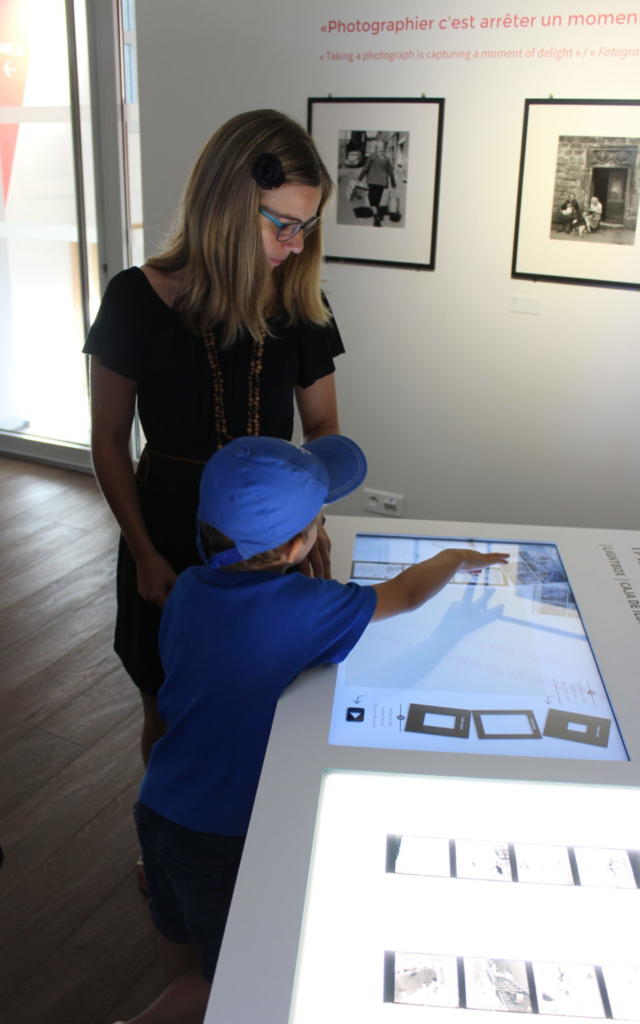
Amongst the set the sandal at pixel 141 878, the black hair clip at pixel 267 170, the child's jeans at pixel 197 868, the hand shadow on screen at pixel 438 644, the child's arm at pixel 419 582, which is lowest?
the sandal at pixel 141 878

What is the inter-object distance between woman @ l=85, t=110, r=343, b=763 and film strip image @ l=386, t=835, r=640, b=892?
615mm

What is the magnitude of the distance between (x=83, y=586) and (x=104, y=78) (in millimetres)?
2385

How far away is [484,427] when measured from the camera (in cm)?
364

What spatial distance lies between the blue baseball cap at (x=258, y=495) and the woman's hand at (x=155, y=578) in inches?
17.6

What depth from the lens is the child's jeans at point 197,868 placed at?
1.39m

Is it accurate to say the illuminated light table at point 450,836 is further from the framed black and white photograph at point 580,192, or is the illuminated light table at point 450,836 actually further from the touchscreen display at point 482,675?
the framed black and white photograph at point 580,192

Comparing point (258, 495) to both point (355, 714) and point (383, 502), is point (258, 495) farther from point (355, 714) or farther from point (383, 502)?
point (383, 502)

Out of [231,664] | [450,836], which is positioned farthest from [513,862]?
[231,664]

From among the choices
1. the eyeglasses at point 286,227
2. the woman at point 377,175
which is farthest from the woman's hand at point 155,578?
the woman at point 377,175

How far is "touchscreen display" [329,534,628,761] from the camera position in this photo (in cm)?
132

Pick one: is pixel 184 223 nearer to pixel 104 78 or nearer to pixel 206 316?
pixel 206 316

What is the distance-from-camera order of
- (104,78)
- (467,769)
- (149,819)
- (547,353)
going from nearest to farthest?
1. (467,769)
2. (149,819)
3. (547,353)
4. (104,78)

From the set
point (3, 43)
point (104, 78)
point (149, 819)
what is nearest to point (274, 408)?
point (149, 819)

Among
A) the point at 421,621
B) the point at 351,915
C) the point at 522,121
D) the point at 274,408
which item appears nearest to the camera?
the point at 351,915
